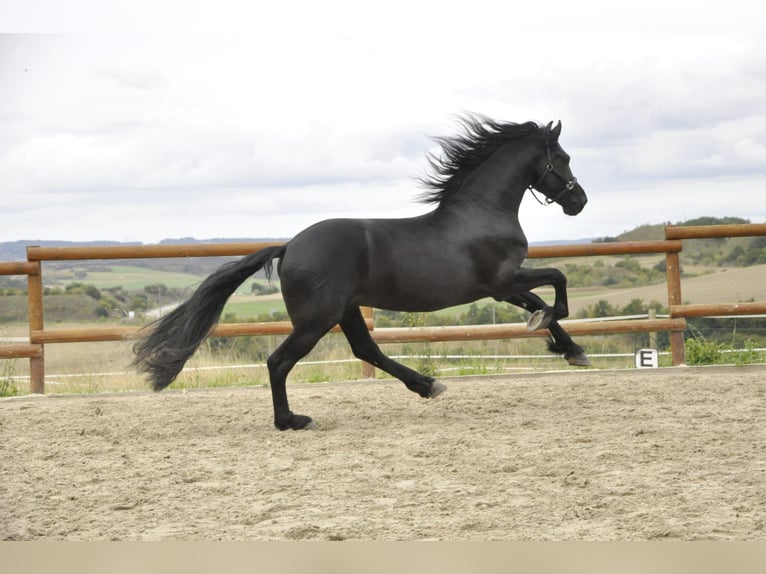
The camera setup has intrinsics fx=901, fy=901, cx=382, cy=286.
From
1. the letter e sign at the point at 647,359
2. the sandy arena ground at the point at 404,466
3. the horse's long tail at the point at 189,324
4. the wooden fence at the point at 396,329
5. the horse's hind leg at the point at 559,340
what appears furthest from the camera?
the letter e sign at the point at 647,359

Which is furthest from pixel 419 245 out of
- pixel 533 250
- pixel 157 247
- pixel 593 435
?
pixel 157 247

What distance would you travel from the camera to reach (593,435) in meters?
5.08

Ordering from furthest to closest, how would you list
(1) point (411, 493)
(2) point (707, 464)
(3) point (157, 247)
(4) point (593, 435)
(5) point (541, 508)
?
1. (3) point (157, 247)
2. (4) point (593, 435)
3. (2) point (707, 464)
4. (1) point (411, 493)
5. (5) point (541, 508)

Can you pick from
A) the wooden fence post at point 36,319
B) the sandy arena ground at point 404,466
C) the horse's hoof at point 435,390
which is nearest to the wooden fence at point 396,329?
the wooden fence post at point 36,319

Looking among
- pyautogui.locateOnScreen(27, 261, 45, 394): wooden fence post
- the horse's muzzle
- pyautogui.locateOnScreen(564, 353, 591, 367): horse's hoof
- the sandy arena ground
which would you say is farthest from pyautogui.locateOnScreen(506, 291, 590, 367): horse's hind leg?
pyautogui.locateOnScreen(27, 261, 45, 394): wooden fence post

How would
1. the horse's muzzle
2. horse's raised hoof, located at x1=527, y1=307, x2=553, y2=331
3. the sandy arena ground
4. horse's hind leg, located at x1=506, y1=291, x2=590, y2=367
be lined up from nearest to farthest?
the sandy arena ground
horse's raised hoof, located at x1=527, y1=307, x2=553, y2=331
horse's hind leg, located at x1=506, y1=291, x2=590, y2=367
the horse's muzzle

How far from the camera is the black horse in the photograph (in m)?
5.70

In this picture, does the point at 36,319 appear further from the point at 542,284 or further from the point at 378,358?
the point at 542,284

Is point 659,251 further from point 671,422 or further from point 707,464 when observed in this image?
point 707,464

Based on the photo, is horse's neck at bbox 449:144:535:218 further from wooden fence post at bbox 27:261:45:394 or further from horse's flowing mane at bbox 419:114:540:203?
wooden fence post at bbox 27:261:45:394

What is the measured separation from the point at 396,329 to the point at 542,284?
83.8 inches

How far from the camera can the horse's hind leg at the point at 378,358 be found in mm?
6273

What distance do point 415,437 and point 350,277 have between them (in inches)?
43.8

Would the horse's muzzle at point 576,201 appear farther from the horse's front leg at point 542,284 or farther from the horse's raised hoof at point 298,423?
the horse's raised hoof at point 298,423
